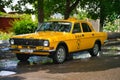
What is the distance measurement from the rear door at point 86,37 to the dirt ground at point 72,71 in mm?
1127

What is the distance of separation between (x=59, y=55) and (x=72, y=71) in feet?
7.17

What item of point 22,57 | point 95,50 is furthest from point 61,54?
point 95,50

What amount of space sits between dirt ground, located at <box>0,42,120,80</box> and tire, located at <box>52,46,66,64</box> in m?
0.21

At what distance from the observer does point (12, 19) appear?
36344 millimetres

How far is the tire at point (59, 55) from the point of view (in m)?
14.6

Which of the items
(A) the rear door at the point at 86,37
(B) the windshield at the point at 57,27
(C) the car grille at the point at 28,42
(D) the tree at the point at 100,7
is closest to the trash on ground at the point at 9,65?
(C) the car grille at the point at 28,42

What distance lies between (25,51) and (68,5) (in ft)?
38.3

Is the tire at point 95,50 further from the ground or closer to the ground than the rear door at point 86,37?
closer to the ground

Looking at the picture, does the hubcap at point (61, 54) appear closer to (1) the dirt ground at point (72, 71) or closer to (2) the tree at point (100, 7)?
(1) the dirt ground at point (72, 71)

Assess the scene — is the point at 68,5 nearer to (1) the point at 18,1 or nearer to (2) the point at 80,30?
(1) the point at 18,1

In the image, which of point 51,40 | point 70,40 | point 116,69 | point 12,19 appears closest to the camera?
point 116,69

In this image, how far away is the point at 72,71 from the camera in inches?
502

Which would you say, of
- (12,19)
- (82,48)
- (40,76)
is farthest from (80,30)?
(12,19)

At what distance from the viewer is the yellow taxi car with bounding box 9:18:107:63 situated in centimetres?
1438
